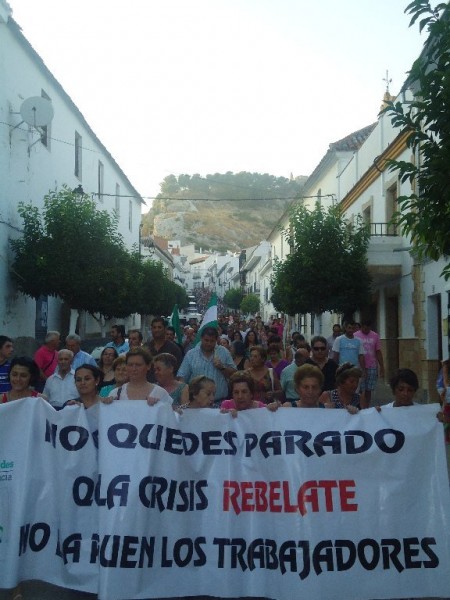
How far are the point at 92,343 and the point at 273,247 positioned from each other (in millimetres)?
37788

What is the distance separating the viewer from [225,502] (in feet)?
17.5

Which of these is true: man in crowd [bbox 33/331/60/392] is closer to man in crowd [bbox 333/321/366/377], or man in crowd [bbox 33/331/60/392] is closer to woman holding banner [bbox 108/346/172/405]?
woman holding banner [bbox 108/346/172/405]

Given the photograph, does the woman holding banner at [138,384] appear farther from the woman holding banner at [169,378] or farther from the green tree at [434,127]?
the green tree at [434,127]

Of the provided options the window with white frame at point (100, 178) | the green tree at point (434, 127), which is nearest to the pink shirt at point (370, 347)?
the green tree at point (434, 127)

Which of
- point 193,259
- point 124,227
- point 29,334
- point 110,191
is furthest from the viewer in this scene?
point 193,259

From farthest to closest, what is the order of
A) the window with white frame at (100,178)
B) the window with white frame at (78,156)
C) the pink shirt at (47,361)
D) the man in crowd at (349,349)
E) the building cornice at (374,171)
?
the window with white frame at (100,178) < the window with white frame at (78,156) < the building cornice at (374,171) < the man in crowd at (349,349) < the pink shirt at (47,361)

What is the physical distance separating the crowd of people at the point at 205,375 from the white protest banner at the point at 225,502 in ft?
0.70

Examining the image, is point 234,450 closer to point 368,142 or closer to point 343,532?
point 343,532

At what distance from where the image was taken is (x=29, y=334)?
22797mm

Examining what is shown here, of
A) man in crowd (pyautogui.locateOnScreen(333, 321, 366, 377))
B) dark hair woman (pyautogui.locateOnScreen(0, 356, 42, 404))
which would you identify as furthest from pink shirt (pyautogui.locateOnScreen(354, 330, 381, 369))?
dark hair woman (pyautogui.locateOnScreen(0, 356, 42, 404))

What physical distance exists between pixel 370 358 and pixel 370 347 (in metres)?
0.23

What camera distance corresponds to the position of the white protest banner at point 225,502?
5121 millimetres

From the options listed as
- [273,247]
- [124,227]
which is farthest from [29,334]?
[273,247]

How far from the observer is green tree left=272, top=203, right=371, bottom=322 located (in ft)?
70.8
